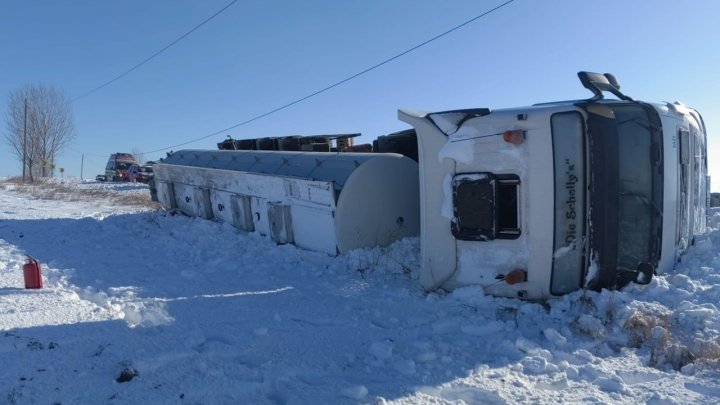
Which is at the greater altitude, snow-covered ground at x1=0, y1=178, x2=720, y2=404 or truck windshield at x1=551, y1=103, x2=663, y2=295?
truck windshield at x1=551, y1=103, x2=663, y2=295

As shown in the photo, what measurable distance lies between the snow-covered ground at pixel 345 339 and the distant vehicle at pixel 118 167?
33.3m

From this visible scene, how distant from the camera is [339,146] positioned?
13.2 metres

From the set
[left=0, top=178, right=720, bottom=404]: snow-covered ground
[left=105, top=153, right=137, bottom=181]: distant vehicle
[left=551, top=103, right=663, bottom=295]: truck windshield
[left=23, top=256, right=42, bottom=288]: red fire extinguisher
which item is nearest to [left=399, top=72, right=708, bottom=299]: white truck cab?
[left=551, top=103, right=663, bottom=295]: truck windshield

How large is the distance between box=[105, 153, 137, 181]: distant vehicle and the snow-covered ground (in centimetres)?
3333

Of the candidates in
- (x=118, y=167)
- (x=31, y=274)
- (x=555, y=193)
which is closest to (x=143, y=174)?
(x=118, y=167)

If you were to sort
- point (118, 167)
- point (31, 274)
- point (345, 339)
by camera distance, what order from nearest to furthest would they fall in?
1. point (345, 339)
2. point (31, 274)
3. point (118, 167)

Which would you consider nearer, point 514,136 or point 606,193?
point 606,193

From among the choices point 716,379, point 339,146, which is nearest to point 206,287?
point 716,379

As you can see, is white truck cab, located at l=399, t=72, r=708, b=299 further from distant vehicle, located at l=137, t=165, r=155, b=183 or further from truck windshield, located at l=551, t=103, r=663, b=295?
distant vehicle, located at l=137, t=165, r=155, b=183

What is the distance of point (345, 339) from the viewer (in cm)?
511

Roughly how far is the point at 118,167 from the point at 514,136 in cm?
3950

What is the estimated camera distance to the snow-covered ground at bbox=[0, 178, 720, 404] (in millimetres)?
3932

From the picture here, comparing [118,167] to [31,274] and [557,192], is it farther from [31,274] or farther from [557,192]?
[557,192]

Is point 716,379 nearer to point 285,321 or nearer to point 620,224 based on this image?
point 620,224
